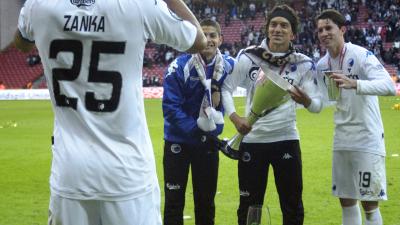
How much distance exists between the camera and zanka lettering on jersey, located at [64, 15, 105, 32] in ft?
8.89

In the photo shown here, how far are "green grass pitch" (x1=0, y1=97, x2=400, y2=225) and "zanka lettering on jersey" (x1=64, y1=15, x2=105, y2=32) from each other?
204cm

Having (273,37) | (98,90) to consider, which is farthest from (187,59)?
(98,90)

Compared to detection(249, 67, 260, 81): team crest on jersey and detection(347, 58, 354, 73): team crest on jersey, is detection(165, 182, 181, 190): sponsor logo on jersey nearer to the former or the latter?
detection(249, 67, 260, 81): team crest on jersey

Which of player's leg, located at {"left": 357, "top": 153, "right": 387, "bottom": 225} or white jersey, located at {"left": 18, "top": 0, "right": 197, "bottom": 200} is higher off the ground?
white jersey, located at {"left": 18, "top": 0, "right": 197, "bottom": 200}

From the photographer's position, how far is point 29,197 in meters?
8.11

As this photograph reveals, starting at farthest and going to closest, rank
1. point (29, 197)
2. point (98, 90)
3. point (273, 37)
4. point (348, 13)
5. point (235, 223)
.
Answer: point (348, 13), point (29, 197), point (235, 223), point (273, 37), point (98, 90)

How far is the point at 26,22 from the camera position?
2873 mm

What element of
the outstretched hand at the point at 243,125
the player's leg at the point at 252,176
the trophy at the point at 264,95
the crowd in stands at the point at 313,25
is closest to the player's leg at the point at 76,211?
the trophy at the point at 264,95

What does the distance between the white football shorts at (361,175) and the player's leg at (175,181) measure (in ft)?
4.39

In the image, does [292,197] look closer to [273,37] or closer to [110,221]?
[273,37]

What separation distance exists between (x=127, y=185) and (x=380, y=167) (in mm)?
3071

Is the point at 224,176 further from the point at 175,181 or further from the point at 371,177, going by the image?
the point at 371,177

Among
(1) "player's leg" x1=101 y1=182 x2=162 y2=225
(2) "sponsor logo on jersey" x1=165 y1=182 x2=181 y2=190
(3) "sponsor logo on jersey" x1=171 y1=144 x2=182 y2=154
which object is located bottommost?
(2) "sponsor logo on jersey" x1=165 y1=182 x2=181 y2=190

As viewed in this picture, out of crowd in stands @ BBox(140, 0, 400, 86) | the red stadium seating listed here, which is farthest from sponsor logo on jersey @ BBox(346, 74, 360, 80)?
the red stadium seating
